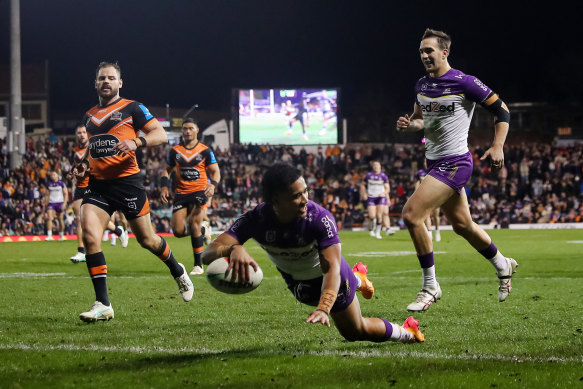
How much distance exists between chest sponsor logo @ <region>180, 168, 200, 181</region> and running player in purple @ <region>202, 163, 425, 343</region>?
28.4 feet

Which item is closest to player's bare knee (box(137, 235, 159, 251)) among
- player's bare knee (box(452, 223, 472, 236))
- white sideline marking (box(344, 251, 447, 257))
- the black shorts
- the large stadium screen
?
the black shorts

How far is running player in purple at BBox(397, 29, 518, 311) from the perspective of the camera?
800 cm

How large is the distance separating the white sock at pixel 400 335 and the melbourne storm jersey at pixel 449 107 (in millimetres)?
2624

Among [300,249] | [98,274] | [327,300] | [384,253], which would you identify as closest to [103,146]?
Result: [98,274]

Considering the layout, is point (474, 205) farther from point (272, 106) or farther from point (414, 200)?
point (414, 200)

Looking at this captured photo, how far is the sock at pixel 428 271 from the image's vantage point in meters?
8.02

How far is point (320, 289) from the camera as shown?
18.2 ft

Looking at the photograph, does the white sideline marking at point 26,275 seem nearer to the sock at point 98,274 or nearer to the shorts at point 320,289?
the sock at point 98,274

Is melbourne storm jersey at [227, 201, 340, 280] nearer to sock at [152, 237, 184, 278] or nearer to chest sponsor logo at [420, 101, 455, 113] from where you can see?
chest sponsor logo at [420, 101, 455, 113]

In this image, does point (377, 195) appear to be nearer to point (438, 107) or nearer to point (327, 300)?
point (438, 107)

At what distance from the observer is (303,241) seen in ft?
17.0

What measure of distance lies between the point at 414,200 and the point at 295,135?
3995 cm

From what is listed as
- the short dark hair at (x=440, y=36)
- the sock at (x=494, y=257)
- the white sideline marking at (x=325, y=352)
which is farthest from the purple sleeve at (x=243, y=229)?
the sock at (x=494, y=257)

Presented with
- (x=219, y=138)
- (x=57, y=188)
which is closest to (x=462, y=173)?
(x=57, y=188)
